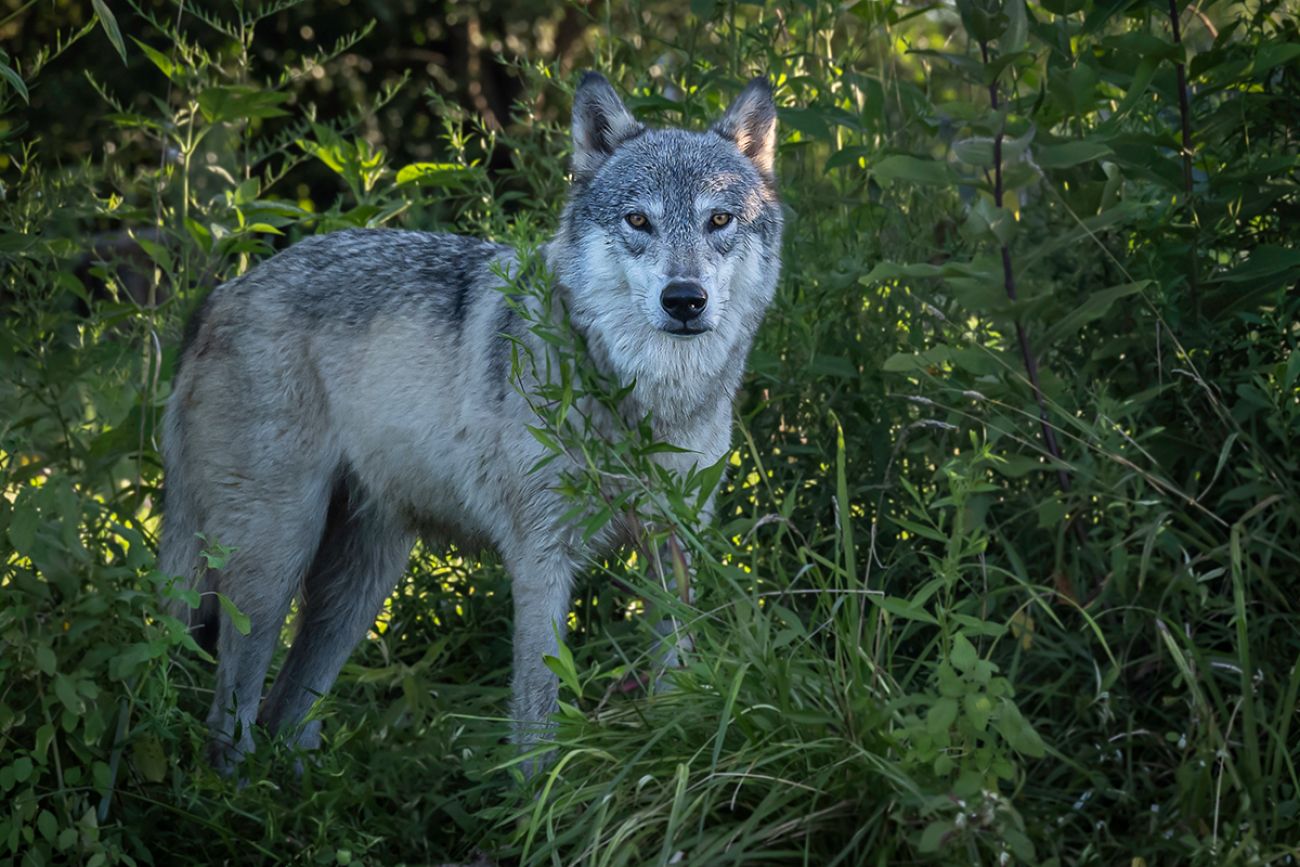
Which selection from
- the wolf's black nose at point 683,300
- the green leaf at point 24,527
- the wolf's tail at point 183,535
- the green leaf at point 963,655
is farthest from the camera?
the wolf's tail at point 183,535

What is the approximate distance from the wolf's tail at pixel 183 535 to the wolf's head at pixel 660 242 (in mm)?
1504

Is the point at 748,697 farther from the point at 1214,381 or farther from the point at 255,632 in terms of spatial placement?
the point at 255,632

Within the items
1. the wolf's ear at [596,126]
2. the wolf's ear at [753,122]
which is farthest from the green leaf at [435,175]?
the wolf's ear at [753,122]

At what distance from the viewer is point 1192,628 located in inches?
143

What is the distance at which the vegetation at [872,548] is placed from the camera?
3137 mm

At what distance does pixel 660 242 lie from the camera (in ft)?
14.4

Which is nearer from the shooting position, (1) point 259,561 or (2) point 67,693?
(2) point 67,693

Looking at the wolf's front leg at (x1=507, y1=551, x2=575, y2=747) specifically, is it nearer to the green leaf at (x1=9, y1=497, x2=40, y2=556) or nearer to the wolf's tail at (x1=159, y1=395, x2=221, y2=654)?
the wolf's tail at (x1=159, y1=395, x2=221, y2=654)

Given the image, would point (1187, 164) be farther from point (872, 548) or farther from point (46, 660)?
point (46, 660)

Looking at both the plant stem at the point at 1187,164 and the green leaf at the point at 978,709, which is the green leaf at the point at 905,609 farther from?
the plant stem at the point at 1187,164

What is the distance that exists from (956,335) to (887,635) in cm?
179

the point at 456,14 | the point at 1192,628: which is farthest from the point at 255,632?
the point at 456,14

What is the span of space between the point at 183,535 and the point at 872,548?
2.64 metres

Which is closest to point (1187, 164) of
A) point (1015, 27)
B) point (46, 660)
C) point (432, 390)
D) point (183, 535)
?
point (1015, 27)
